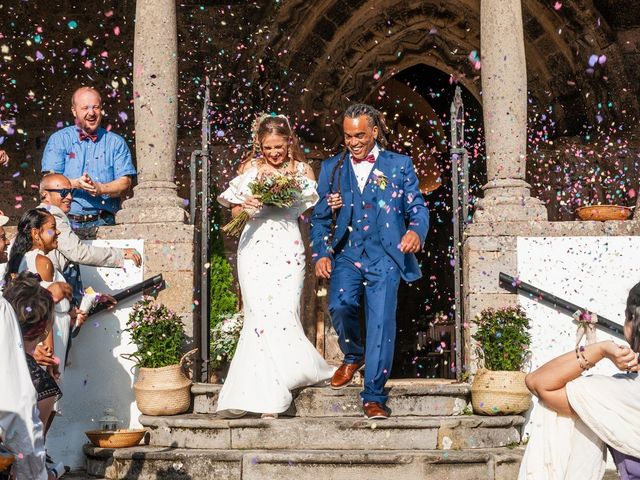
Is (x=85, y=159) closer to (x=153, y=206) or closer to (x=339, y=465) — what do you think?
(x=153, y=206)

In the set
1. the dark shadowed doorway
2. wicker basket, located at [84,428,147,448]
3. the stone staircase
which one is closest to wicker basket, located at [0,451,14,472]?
the stone staircase

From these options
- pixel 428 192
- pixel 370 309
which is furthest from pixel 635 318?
pixel 428 192

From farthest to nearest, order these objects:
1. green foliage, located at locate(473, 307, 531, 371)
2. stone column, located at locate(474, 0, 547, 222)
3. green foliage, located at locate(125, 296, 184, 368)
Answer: stone column, located at locate(474, 0, 547, 222) < green foliage, located at locate(125, 296, 184, 368) < green foliage, located at locate(473, 307, 531, 371)

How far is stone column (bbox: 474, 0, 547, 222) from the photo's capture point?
9203 mm

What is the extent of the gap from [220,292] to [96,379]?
5.93ft

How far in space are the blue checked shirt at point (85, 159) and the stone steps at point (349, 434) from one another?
2.36 metres

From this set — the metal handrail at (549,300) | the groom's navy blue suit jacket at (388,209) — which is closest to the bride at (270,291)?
the groom's navy blue suit jacket at (388,209)

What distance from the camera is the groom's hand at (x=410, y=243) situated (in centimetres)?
731

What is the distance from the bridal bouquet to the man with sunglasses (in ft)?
3.69

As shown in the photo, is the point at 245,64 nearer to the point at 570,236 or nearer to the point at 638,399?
the point at 570,236

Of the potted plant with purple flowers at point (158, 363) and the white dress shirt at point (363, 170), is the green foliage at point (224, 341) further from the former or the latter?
the white dress shirt at point (363, 170)

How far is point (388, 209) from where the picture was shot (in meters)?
7.74

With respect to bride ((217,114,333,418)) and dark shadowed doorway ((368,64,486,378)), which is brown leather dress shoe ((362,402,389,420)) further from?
dark shadowed doorway ((368,64,486,378))

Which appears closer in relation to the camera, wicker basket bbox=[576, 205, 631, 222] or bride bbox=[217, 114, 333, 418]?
bride bbox=[217, 114, 333, 418]
